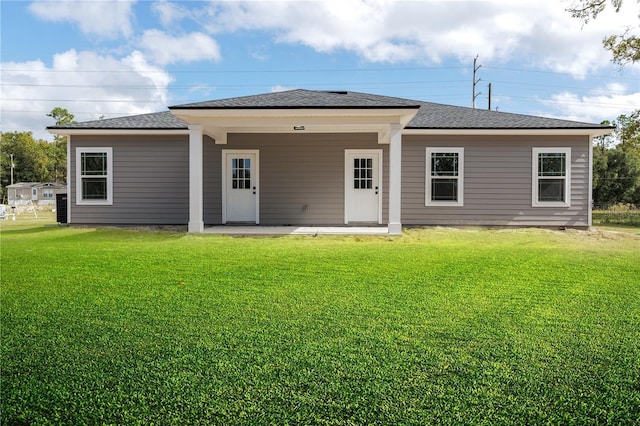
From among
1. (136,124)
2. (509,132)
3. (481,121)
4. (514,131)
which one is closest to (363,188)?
(481,121)

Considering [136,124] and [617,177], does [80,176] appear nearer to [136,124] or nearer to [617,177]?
[136,124]

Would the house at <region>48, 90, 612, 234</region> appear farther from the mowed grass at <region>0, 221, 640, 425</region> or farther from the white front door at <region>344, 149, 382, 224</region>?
the mowed grass at <region>0, 221, 640, 425</region>

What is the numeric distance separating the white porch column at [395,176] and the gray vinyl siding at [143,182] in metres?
6.04

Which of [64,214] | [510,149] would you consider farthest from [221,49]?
[510,149]

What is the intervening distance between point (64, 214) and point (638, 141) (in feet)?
70.7

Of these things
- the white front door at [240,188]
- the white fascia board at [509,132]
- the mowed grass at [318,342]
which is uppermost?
the white fascia board at [509,132]

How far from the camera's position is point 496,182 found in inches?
485

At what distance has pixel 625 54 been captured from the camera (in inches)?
680

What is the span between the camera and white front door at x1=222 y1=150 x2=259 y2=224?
41.8ft

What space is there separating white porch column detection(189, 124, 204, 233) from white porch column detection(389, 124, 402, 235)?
170 inches

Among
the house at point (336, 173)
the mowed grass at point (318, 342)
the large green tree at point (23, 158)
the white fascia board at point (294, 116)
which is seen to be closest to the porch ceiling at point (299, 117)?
the white fascia board at point (294, 116)

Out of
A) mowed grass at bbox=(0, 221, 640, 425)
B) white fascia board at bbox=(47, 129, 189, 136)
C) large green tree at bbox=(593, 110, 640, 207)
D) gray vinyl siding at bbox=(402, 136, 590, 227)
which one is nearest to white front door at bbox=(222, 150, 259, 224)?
white fascia board at bbox=(47, 129, 189, 136)

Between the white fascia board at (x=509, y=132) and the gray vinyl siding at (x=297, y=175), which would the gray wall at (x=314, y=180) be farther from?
the white fascia board at (x=509, y=132)

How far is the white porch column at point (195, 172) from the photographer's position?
1015 cm
